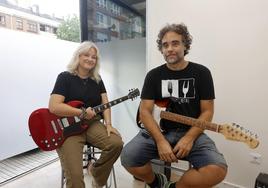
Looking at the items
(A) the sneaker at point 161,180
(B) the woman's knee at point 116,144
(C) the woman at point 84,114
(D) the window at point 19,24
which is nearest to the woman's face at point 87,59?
(C) the woman at point 84,114

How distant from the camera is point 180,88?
1503 mm

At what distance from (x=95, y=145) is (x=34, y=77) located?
56.2 inches

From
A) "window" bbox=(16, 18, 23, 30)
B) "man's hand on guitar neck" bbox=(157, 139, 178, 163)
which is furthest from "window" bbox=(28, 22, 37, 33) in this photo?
"man's hand on guitar neck" bbox=(157, 139, 178, 163)

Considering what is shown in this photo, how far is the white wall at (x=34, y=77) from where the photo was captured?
234cm

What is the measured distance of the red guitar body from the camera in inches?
61.3

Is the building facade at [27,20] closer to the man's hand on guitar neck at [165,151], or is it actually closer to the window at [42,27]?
the window at [42,27]

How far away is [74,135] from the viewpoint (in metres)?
1.63

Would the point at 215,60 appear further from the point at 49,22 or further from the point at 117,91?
the point at 49,22

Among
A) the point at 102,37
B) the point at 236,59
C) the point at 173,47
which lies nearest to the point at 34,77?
the point at 102,37

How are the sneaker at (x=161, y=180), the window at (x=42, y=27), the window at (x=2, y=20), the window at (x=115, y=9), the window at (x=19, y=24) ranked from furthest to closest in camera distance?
the window at (x=42, y=27)
the window at (x=115, y=9)
the window at (x=19, y=24)
the window at (x=2, y=20)
the sneaker at (x=161, y=180)

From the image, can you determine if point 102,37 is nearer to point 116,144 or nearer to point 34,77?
point 34,77

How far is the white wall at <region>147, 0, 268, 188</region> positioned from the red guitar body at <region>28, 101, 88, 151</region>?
1.13 m

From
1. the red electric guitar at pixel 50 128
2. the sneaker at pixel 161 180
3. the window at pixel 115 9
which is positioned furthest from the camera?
the window at pixel 115 9

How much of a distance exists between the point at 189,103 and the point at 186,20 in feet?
2.65
